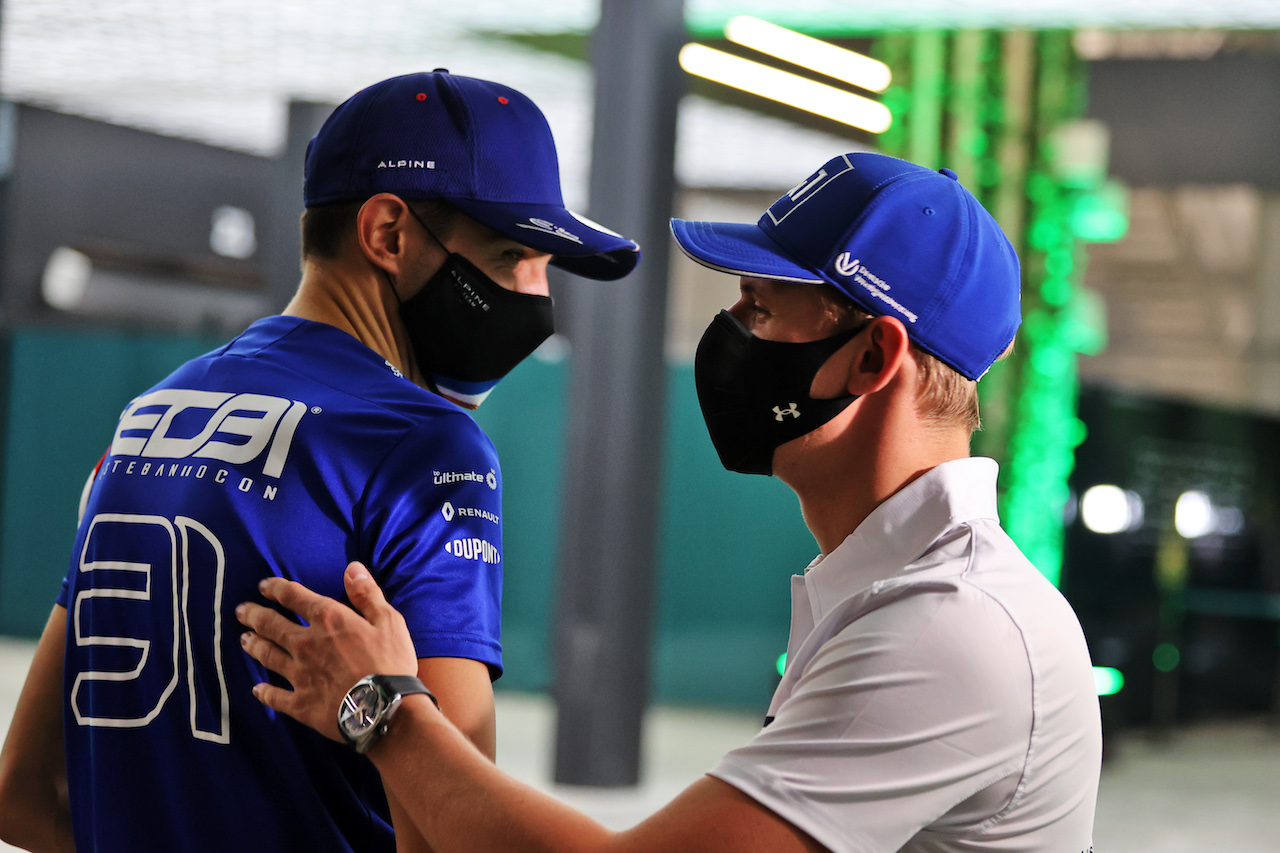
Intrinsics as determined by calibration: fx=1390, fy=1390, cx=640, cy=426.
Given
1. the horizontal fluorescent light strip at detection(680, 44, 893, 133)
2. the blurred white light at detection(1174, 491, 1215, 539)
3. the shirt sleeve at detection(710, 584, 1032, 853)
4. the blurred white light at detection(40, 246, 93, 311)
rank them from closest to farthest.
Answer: the shirt sleeve at detection(710, 584, 1032, 853) < the horizontal fluorescent light strip at detection(680, 44, 893, 133) < the blurred white light at detection(1174, 491, 1215, 539) < the blurred white light at detection(40, 246, 93, 311)

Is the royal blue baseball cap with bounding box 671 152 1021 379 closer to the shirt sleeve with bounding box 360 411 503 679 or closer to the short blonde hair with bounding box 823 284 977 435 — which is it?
A: the short blonde hair with bounding box 823 284 977 435

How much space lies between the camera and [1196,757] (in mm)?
7980

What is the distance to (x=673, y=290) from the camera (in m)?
6.91

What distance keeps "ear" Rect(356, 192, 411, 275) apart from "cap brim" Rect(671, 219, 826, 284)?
0.30 m

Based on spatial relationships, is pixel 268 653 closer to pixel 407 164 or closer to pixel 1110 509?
pixel 407 164

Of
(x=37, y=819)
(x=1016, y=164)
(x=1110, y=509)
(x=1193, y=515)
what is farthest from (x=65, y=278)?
(x=37, y=819)

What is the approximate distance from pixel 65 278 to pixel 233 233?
5.04 feet

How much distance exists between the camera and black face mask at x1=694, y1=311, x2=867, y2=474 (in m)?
1.49

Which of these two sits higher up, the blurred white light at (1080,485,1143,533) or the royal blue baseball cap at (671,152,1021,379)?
the royal blue baseball cap at (671,152,1021,379)

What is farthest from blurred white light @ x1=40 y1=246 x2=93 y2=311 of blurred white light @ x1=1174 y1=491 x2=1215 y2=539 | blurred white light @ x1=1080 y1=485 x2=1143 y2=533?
blurred white light @ x1=1174 y1=491 x2=1215 y2=539

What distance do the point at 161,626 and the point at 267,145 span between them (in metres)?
10.6

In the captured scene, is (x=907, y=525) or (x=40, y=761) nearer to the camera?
(x=907, y=525)

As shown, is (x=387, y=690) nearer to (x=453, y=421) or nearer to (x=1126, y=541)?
(x=453, y=421)

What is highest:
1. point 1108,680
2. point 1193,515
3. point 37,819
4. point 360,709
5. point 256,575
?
point 256,575
